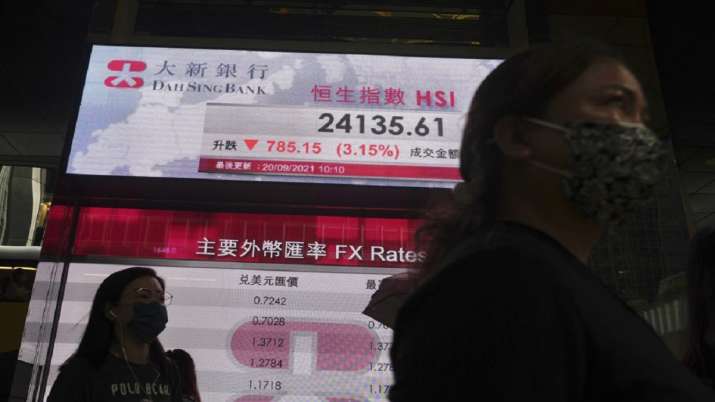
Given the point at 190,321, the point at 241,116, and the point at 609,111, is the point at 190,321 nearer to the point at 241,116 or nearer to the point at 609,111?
the point at 241,116

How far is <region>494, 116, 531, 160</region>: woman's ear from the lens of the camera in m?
0.81

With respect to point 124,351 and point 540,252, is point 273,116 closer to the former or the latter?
point 124,351

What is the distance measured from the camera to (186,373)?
7.11 ft

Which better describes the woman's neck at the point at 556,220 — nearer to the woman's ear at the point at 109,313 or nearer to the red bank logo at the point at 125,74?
the woman's ear at the point at 109,313

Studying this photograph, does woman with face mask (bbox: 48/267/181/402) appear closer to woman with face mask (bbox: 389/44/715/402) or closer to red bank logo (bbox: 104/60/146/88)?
red bank logo (bbox: 104/60/146/88)

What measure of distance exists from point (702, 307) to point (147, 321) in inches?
68.9

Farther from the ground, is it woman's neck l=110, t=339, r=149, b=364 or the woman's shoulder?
woman's neck l=110, t=339, r=149, b=364

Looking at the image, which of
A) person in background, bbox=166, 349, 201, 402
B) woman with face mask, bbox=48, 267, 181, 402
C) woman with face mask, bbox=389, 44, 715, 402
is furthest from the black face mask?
woman with face mask, bbox=389, 44, 715, 402

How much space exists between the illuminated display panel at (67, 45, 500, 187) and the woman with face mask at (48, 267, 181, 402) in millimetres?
540

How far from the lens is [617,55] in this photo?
87 centimetres

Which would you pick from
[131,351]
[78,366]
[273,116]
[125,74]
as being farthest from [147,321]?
[125,74]

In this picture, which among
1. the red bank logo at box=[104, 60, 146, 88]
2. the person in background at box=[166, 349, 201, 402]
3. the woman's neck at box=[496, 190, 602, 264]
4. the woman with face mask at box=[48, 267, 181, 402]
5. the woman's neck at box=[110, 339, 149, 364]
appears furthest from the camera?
the red bank logo at box=[104, 60, 146, 88]

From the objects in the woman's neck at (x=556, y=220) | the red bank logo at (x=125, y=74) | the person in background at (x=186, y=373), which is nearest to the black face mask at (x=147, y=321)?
the person in background at (x=186, y=373)

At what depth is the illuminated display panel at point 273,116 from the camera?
2492 mm
